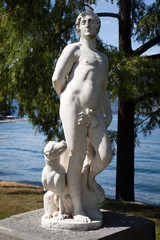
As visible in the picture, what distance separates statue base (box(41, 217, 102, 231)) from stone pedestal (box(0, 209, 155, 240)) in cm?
4

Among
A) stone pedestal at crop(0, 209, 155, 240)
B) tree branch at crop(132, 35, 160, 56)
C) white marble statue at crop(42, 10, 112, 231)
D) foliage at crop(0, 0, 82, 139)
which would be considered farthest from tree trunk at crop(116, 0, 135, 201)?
white marble statue at crop(42, 10, 112, 231)

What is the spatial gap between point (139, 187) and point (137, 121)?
13.6 ft

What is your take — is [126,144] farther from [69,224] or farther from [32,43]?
[69,224]

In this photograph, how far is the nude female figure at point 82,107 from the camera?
146 inches

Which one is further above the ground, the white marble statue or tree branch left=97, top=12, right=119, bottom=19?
tree branch left=97, top=12, right=119, bottom=19

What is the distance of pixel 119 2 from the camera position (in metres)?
7.46

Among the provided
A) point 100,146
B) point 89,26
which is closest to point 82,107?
point 100,146

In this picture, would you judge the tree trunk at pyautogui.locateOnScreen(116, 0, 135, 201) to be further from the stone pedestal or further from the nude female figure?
the nude female figure

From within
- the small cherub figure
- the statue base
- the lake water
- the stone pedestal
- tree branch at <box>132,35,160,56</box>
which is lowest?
the lake water

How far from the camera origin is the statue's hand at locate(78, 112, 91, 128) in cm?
369

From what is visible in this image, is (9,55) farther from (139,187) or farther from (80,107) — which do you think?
(139,187)

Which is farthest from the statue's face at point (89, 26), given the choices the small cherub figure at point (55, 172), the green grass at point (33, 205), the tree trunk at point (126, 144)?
the tree trunk at point (126, 144)

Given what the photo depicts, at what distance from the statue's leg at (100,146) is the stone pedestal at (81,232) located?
59 centimetres

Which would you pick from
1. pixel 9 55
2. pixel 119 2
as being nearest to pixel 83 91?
pixel 9 55
